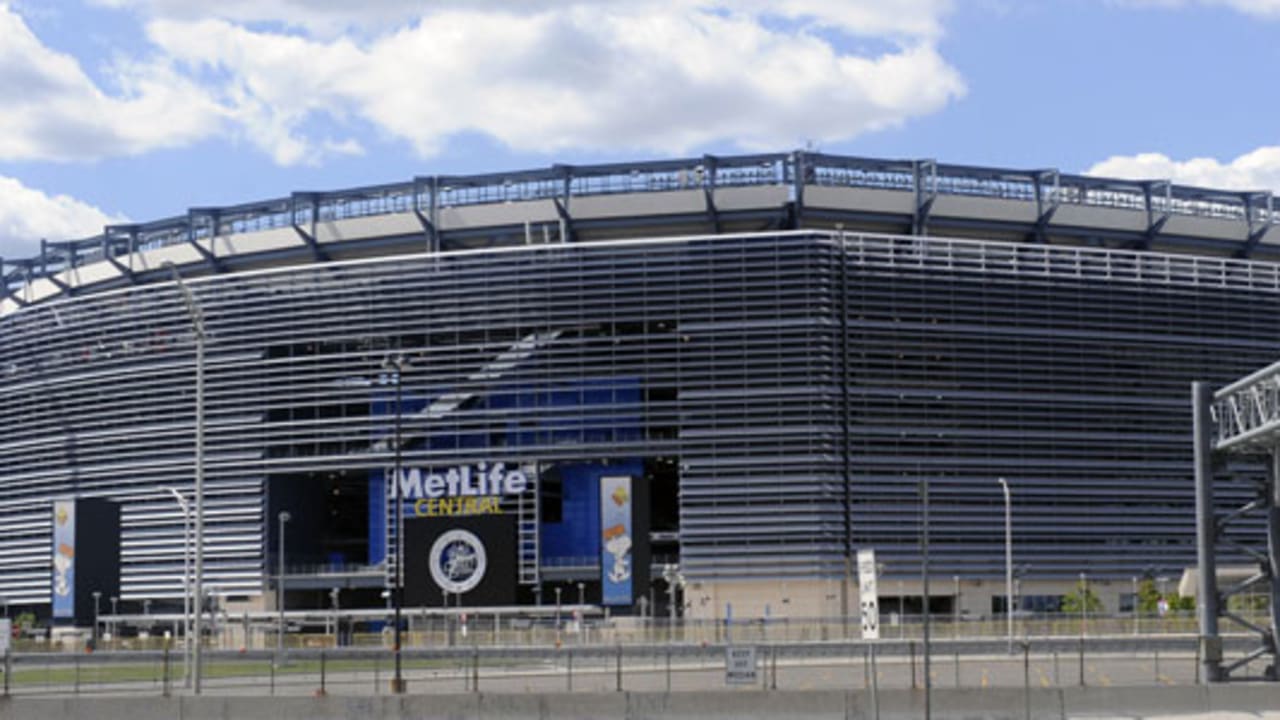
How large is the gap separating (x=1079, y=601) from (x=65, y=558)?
65313 millimetres

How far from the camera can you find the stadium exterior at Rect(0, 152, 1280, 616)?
112 m

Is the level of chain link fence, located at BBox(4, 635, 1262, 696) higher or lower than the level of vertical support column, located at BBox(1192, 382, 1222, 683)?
lower

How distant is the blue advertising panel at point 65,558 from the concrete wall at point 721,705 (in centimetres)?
7846

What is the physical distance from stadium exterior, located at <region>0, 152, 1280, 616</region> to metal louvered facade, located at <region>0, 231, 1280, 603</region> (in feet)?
0.64

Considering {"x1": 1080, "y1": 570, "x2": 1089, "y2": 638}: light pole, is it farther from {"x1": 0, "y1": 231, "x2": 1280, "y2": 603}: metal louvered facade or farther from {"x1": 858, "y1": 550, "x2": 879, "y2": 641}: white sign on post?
{"x1": 858, "y1": 550, "x2": 879, "y2": 641}: white sign on post

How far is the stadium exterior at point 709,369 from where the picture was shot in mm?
112500

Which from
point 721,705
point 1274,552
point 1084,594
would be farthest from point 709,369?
point 721,705

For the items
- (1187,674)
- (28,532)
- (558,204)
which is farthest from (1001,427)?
(28,532)

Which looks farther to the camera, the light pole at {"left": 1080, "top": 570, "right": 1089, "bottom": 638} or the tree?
the tree

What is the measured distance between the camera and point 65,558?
406 ft

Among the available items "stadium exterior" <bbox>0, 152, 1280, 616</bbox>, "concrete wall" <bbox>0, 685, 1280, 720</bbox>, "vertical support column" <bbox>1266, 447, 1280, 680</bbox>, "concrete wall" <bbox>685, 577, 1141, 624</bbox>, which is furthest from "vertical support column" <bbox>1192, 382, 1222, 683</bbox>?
"stadium exterior" <bbox>0, 152, 1280, 616</bbox>

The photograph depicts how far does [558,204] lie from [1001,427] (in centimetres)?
3095

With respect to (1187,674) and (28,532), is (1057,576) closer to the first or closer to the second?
(1187,674)

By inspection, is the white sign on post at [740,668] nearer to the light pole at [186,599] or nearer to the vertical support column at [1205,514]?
the vertical support column at [1205,514]
